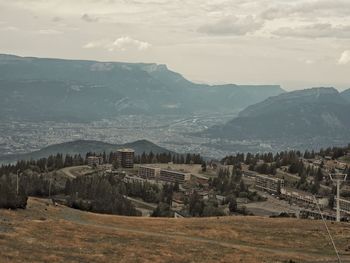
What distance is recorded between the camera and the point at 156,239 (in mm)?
59375

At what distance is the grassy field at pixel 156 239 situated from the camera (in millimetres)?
49250

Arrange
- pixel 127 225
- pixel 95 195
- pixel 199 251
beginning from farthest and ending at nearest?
pixel 95 195
pixel 127 225
pixel 199 251

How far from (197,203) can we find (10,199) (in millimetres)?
136724

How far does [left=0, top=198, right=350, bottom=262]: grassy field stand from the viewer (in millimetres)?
49250

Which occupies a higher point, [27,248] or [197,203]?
[27,248]

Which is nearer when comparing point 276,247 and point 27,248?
point 27,248

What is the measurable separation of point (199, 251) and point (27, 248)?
54.8 ft

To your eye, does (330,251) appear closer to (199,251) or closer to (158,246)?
(199,251)

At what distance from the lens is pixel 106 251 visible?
50.7 m

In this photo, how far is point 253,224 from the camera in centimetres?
7312

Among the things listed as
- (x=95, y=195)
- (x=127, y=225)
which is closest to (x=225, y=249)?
(x=127, y=225)

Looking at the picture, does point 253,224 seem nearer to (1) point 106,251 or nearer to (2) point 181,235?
(2) point 181,235

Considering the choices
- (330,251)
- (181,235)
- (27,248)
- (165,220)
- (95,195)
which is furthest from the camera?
(95,195)

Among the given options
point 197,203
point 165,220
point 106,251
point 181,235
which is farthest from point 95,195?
point 106,251
